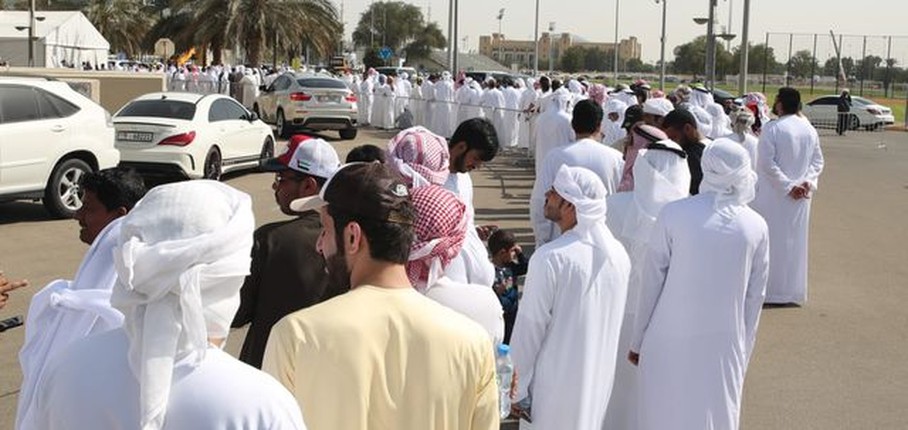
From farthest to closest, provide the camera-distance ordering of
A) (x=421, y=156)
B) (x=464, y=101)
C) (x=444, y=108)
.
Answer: (x=444, y=108)
(x=464, y=101)
(x=421, y=156)

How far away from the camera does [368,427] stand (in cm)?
275

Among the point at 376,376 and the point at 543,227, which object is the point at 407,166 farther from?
the point at 543,227

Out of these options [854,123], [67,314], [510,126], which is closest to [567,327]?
[67,314]

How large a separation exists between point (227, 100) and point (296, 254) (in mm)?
14272

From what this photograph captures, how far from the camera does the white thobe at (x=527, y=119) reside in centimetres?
2341

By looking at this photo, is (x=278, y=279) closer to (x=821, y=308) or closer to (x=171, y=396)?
(x=171, y=396)

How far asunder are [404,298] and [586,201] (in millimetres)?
2218

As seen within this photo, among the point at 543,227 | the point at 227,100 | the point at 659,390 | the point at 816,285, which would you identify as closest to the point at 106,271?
the point at 659,390

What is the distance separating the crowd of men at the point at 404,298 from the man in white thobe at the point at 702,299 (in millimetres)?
11

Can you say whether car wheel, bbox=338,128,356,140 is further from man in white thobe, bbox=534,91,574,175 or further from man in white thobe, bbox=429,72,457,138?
man in white thobe, bbox=534,91,574,175

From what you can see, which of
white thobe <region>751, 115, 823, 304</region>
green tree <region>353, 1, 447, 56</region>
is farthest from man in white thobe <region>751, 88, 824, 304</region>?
green tree <region>353, 1, 447, 56</region>

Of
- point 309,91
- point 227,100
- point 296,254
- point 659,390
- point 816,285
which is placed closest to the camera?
point 296,254

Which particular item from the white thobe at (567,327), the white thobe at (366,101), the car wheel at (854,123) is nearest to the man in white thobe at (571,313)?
the white thobe at (567,327)

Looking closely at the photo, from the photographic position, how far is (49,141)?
13.1 meters
